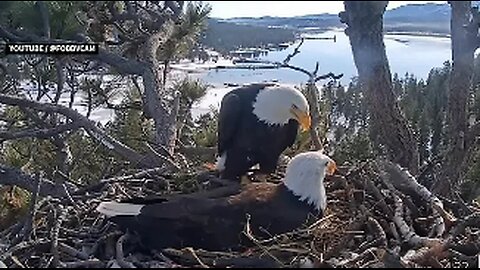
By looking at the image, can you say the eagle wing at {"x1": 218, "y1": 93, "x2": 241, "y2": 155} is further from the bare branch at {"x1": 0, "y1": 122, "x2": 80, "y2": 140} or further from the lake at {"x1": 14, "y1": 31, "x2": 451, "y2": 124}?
the bare branch at {"x1": 0, "y1": 122, "x2": 80, "y2": 140}

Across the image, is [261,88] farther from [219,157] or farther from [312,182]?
[312,182]

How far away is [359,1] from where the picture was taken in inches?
69.4

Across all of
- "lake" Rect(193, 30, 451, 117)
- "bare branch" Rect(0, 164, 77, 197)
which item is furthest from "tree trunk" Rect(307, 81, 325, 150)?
"bare branch" Rect(0, 164, 77, 197)

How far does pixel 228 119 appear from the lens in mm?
3150

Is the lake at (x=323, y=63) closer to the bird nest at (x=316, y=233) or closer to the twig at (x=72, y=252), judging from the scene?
the bird nest at (x=316, y=233)

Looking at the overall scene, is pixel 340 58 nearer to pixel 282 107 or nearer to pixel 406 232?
pixel 282 107

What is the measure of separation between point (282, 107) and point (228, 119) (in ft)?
0.86

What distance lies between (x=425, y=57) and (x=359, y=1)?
1.90m

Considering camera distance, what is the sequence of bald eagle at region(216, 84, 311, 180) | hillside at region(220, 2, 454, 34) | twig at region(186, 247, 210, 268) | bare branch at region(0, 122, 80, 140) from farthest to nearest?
bare branch at region(0, 122, 80, 140), bald eagle at region(216, 84, 311, 180), hillside at region(220, 2, 454, 34), twig at region(186, 247, 210, 268)

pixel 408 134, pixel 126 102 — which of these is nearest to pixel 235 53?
pixel 126 102

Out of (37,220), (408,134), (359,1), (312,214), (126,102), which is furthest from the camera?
(126,102)

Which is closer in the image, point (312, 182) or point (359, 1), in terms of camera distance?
point (359, 1)

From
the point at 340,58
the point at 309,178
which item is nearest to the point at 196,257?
the point at 309,178

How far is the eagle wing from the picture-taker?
3.14 m
